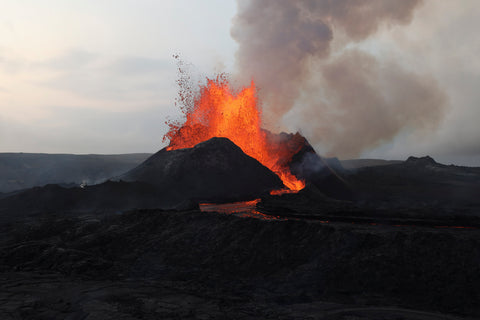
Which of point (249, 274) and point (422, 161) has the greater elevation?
point (422, 161)

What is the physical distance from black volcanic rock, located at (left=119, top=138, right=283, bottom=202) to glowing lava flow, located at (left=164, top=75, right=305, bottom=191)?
3153 millimetres

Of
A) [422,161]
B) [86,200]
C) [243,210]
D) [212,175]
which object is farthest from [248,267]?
[422,161]

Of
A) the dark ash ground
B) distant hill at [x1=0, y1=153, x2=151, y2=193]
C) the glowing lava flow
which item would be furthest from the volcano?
distant hill at [x1=0, y1=153, x2=151, y2=193]

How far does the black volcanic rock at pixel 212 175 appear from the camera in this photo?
18734 millimetres

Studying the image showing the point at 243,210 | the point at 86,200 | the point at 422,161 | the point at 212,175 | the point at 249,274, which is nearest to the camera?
the point at 249,274

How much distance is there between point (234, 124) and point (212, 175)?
234 inches

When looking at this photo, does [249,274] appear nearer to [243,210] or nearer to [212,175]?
[243,210]

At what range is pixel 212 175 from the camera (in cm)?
2003

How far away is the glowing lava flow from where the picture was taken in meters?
24.1

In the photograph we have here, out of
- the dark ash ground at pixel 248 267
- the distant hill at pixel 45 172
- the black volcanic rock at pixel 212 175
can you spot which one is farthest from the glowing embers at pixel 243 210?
the distant hill at pixel 45 172

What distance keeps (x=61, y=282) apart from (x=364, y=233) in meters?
6.37

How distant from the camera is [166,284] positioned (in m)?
6.29

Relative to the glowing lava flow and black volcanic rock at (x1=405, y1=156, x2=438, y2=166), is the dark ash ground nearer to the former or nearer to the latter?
the glowing lava flow

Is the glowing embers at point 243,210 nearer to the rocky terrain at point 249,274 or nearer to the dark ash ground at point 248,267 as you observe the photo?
the dark ash ground at point 248,267
